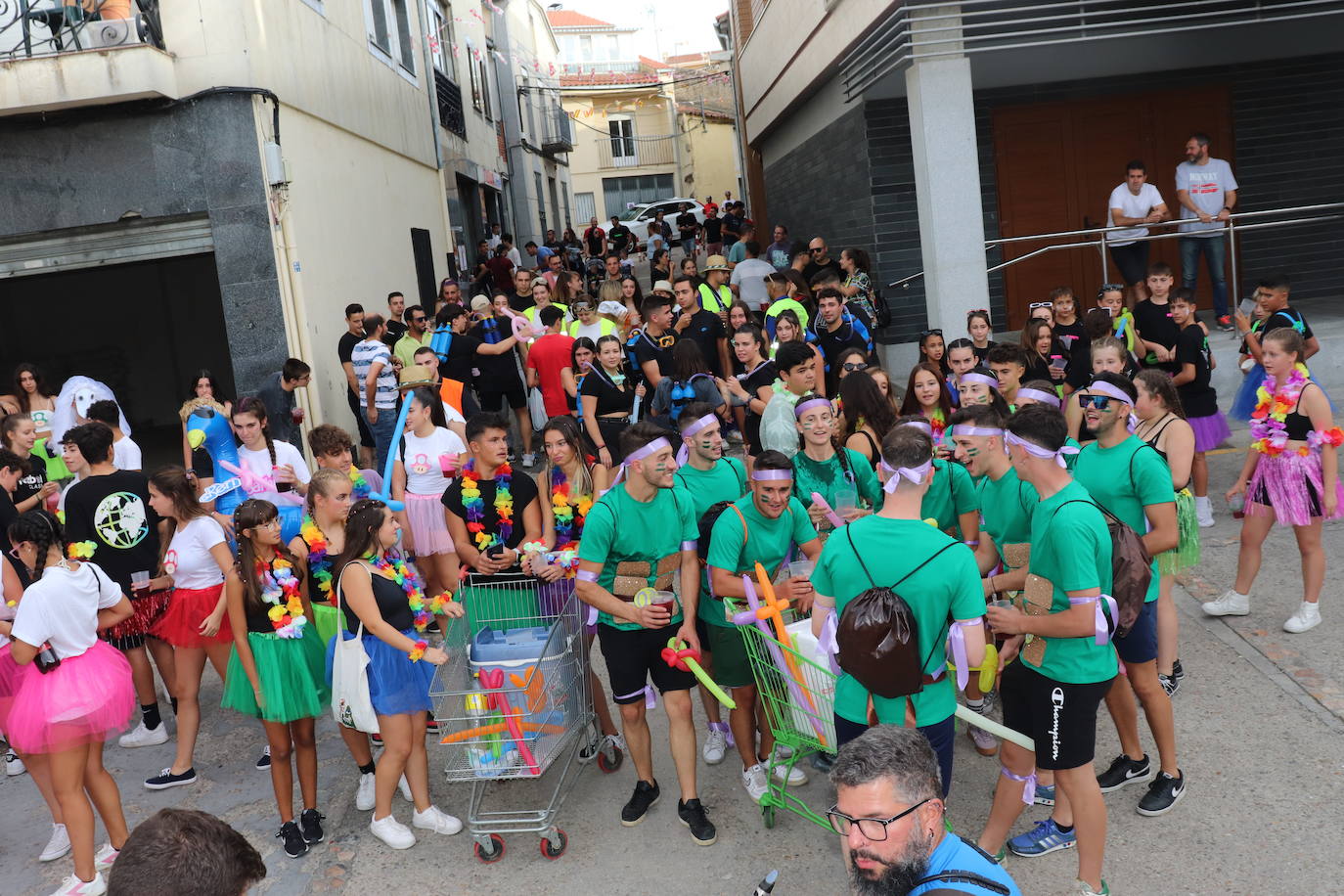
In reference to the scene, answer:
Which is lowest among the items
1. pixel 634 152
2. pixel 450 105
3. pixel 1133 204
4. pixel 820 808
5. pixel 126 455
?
pixel 820 808

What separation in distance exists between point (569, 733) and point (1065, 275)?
12550 millimetres

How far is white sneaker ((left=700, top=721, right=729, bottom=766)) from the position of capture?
19.5ft

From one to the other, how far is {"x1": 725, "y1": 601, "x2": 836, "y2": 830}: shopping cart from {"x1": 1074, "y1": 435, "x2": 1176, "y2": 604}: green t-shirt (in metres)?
1.46

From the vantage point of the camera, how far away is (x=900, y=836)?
2.66 meters

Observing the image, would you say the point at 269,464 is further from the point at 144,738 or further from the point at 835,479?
the point at 835,479

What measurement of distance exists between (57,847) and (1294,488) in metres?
6.90

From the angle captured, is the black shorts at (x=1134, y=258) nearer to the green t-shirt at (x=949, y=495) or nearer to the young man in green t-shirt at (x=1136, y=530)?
the green t-shirt at (x=949, y=495)

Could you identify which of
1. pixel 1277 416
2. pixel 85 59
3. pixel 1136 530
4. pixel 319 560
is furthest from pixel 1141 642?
pixel 85 59

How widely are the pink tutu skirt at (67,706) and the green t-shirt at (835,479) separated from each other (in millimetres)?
3420

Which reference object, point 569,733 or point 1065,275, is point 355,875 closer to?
point 569,733

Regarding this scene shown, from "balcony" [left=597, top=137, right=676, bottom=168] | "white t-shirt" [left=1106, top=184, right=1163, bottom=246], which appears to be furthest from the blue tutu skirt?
"balcony" [left=597, top=137, right=676, bottom=168]

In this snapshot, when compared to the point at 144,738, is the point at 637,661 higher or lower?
higher

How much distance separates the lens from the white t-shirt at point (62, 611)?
16.1 feet

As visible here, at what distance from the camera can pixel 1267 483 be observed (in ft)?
21.2
